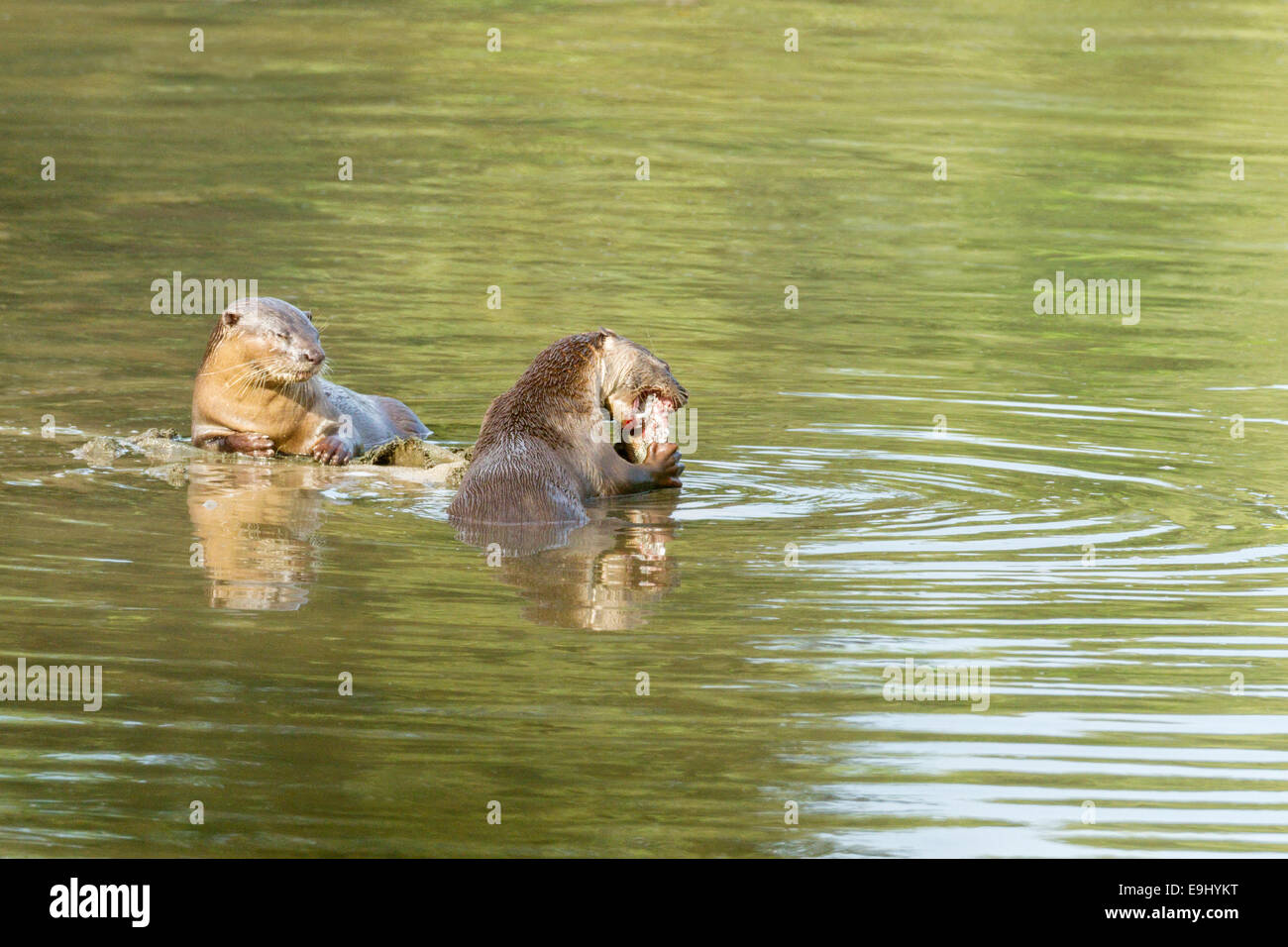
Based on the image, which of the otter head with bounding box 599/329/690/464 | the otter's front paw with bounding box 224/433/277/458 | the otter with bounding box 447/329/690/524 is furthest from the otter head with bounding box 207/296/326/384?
the otter head with bounding box 599/329/690/464

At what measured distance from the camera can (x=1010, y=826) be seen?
6.53 m

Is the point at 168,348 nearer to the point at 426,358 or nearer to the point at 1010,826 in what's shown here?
the point at 426,358

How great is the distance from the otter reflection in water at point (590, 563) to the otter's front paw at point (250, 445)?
2145 millimetres

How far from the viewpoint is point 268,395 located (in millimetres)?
11656

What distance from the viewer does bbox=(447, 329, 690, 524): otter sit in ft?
32.8

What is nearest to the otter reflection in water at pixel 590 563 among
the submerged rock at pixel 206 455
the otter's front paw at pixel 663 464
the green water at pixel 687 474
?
the green water at pixel 687 474

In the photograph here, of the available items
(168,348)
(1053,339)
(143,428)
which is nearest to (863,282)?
(1053,339)

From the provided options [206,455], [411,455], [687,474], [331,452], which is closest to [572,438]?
[687,474]

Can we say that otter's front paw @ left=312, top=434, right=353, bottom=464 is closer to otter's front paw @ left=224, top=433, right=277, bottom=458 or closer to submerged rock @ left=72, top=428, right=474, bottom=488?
submerged rock @ left=72, top=428, right=474, bottom=488

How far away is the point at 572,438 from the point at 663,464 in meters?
0.69

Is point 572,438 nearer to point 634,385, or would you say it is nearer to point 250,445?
point 634,385

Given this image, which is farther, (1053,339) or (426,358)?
(1053,339)

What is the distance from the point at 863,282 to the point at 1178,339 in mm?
2876

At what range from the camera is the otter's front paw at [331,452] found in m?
11.6
